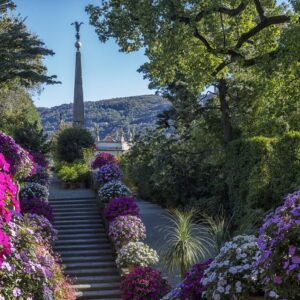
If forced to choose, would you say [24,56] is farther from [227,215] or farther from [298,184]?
[298,184]

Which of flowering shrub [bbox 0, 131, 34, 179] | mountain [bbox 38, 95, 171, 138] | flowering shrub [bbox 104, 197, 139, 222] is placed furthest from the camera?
mountain [bbox 38, 95, 171, 138]

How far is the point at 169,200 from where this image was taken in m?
21.1

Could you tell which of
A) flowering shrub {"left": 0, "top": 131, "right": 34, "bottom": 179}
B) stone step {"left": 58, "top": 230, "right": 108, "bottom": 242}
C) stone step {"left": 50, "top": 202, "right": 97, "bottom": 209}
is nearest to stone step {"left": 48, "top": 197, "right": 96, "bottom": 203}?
stone step {"left": 50, "top": 202, "right": 97, "bottom": 209}

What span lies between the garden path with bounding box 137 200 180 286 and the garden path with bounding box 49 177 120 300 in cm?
120

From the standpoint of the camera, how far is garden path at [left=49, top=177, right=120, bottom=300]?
12.9 meters

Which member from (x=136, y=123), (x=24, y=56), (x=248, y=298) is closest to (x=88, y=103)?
(x=136, y=123)

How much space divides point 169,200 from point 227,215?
12.9 ft

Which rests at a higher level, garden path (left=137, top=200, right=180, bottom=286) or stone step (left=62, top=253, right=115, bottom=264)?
garden path (left=137, top=200, right=180, bottom=286)

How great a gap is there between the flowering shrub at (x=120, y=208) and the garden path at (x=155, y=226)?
4.00ft

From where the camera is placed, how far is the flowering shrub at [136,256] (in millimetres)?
12156

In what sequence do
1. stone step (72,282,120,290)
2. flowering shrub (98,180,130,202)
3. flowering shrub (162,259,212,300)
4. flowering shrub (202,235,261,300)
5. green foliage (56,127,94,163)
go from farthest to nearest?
green foliage (56,127,94,163)
flowering shrub (98,180,130,202)
stone step (72,282,120,290)
flowering shrub (162,259,212,300)
flowering shrub (202,235,261,300)

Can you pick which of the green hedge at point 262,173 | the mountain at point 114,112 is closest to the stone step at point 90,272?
A: the green hedge at point 262,173

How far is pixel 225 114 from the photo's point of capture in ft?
62.5

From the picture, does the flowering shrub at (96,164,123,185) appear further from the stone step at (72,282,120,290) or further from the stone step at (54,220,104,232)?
the stone step at (72,282,120,290)
